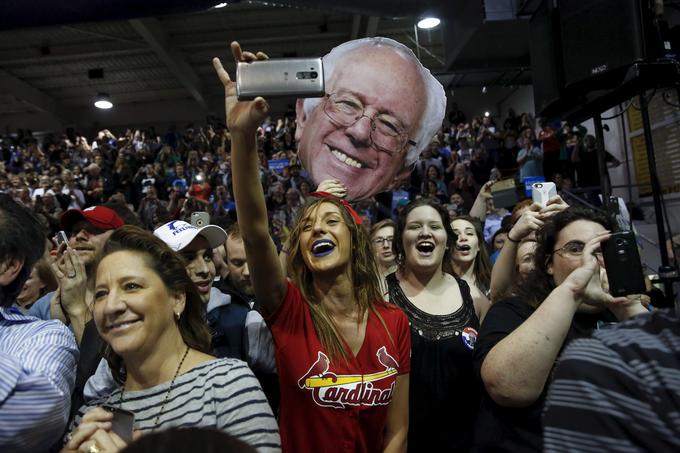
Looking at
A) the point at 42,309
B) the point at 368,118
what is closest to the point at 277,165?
the point at 368,118

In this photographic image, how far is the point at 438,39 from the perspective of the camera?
12.8 metres

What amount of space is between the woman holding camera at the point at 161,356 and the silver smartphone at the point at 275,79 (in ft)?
1.67

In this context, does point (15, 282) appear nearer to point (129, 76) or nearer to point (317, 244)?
point (317, 244)

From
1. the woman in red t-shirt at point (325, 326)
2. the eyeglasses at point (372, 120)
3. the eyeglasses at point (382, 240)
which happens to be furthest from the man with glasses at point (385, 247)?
the woman in red t-shirt at point (325, 326)

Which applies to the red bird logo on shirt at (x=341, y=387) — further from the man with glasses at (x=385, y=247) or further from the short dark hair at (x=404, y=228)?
the man with glasses at (x=385, y=247)

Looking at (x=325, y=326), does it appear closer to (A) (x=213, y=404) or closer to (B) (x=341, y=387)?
(B) (x=341, y=387)

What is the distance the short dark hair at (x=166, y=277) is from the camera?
1508mm

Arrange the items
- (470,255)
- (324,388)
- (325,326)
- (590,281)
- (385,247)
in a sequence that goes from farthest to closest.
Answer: (385,247) < (470,255) < (325,326) < (324,388) < (590,281)

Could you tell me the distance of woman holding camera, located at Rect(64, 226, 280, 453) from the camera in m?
1.32

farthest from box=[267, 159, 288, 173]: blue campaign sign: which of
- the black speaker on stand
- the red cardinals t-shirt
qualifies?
the red cardinals t-shirt

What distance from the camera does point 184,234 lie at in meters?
2.09

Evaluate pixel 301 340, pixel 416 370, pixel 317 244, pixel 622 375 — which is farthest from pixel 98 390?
pixel 622 375

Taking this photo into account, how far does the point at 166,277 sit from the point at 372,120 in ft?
5.23

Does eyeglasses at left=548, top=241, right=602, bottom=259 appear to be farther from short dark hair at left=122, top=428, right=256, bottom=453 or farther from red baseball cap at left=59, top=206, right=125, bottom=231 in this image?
red baseball cap at left=59, top=206, right=125, bottom=231
